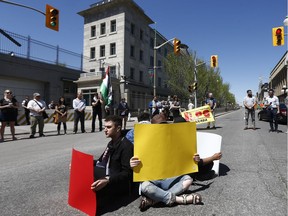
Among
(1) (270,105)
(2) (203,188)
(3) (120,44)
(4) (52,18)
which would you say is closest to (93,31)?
(3) (120,44)

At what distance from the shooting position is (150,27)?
3756 cm

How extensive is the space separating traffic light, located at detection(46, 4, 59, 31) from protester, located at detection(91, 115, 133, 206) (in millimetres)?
9798

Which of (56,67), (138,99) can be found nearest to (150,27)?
(138,99)

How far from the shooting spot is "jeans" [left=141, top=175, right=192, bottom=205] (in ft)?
9.11

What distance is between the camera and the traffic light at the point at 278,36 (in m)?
13.1

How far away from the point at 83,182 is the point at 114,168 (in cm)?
40

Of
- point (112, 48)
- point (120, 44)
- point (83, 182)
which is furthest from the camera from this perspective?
point (112, 48)

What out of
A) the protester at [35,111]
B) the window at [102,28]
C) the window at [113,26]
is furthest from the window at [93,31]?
the protester at [35,111]

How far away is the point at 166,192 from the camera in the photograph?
2.83 metres

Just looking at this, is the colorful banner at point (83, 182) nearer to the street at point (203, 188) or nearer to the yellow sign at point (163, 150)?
the street at point (203, 188)

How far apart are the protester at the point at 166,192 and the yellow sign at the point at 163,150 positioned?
74 millimetres

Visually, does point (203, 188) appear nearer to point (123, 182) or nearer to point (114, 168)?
point (123, 182)

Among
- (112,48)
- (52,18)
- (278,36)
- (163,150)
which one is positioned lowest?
(163,150)

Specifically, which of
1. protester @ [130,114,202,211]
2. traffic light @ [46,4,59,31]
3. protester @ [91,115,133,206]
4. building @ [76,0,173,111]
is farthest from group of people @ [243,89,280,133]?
building @ [76,0,173,111]
